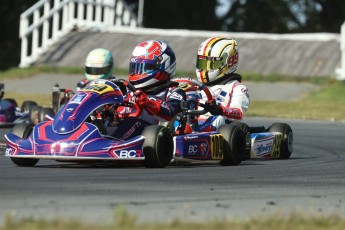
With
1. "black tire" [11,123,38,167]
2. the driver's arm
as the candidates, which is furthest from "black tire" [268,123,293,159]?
"black tire" [11,123,38,167]

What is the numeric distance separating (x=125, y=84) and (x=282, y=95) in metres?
13.4

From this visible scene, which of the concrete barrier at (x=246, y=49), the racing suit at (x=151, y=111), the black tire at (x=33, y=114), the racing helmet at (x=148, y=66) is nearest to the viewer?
the racing suit at (x=151, y=111)

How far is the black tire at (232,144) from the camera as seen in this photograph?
34.9 feet

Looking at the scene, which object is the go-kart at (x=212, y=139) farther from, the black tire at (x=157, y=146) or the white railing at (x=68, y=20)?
the white railing at (x=68, y=20)

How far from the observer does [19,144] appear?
987 centimetres

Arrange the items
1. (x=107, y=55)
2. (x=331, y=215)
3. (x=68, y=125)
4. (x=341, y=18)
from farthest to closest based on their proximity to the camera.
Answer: (x=341, y=18), (x=107, y=55), (x=68, y=125), (x=331, y=215)

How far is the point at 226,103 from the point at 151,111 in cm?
156

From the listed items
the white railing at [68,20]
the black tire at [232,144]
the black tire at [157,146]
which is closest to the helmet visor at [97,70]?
the black tire at [232,144]

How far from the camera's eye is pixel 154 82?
10844mm

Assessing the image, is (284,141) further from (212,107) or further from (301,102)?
(301,102)

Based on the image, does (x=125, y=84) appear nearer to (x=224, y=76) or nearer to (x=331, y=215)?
(x=224, y=76)

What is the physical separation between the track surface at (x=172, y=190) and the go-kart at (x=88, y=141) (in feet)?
0.44

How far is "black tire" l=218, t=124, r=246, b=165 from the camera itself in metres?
10.6

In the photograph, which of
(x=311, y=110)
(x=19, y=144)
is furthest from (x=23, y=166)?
(x=311, y=110)
